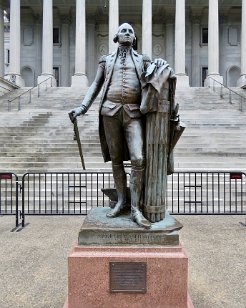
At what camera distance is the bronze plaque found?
356 cm

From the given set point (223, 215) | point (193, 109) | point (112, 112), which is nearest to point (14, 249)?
point (112, 112)

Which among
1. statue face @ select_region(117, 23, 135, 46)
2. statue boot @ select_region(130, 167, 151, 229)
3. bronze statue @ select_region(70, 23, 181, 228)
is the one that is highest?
statue face @ select_region(117, 23, 135, 46)

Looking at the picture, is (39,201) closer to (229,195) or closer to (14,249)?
(14,249)

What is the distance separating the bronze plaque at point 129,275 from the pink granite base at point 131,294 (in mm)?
43

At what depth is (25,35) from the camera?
40.5m

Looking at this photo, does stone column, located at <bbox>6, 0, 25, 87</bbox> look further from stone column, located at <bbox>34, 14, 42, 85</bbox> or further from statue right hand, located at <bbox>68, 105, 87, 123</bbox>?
statue right hand, located at <bbox>68, 105, 87, 123</bbox>

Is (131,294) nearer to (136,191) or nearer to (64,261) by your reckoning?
(136,191)

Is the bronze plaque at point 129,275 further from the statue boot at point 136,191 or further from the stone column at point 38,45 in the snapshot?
the stone column at point 38,45

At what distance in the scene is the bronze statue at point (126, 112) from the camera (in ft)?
12.5

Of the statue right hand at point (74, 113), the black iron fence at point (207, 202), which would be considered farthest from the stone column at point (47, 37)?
the statue right hand at point (74, 113)

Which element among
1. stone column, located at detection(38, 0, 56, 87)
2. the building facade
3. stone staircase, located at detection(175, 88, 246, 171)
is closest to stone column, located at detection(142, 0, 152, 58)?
the building facade

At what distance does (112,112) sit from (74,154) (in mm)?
9591

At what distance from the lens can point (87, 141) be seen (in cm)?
1481

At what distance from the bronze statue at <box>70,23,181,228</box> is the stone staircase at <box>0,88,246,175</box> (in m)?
7.39
